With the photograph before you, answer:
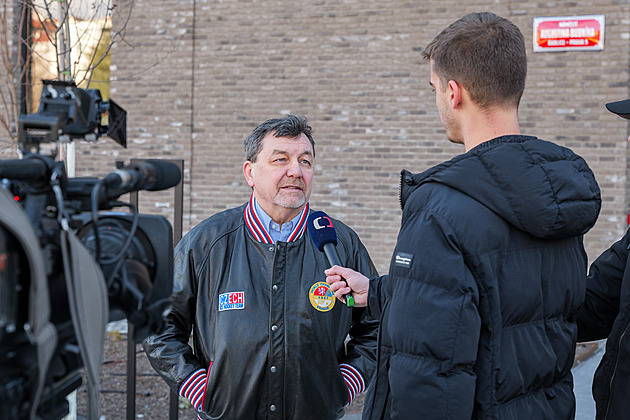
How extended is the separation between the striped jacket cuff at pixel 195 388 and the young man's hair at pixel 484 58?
166cm

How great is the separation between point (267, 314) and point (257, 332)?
0.09m

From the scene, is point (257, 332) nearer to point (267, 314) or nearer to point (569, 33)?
point (267, 314)

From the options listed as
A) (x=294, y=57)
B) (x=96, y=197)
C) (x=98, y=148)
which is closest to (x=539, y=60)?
(x=294, y=57)

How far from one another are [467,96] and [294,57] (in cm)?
785

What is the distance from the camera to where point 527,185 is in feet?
6.50

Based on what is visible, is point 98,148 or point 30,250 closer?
point 30,250

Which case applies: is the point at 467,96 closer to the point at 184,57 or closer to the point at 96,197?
the point at 96,197

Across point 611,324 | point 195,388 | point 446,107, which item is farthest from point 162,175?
point 611,324

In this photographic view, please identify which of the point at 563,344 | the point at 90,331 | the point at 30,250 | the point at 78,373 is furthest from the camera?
the point at 563,344

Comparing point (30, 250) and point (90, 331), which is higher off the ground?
point (30, 250)

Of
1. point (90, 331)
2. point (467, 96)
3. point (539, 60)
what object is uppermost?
point (539, 60)

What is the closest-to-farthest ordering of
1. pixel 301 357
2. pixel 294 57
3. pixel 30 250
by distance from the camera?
pixel 30 250 < pixel 301 357 < pixel 294 57

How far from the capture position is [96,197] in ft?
5.23

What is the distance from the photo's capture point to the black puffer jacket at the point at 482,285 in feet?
6.24
